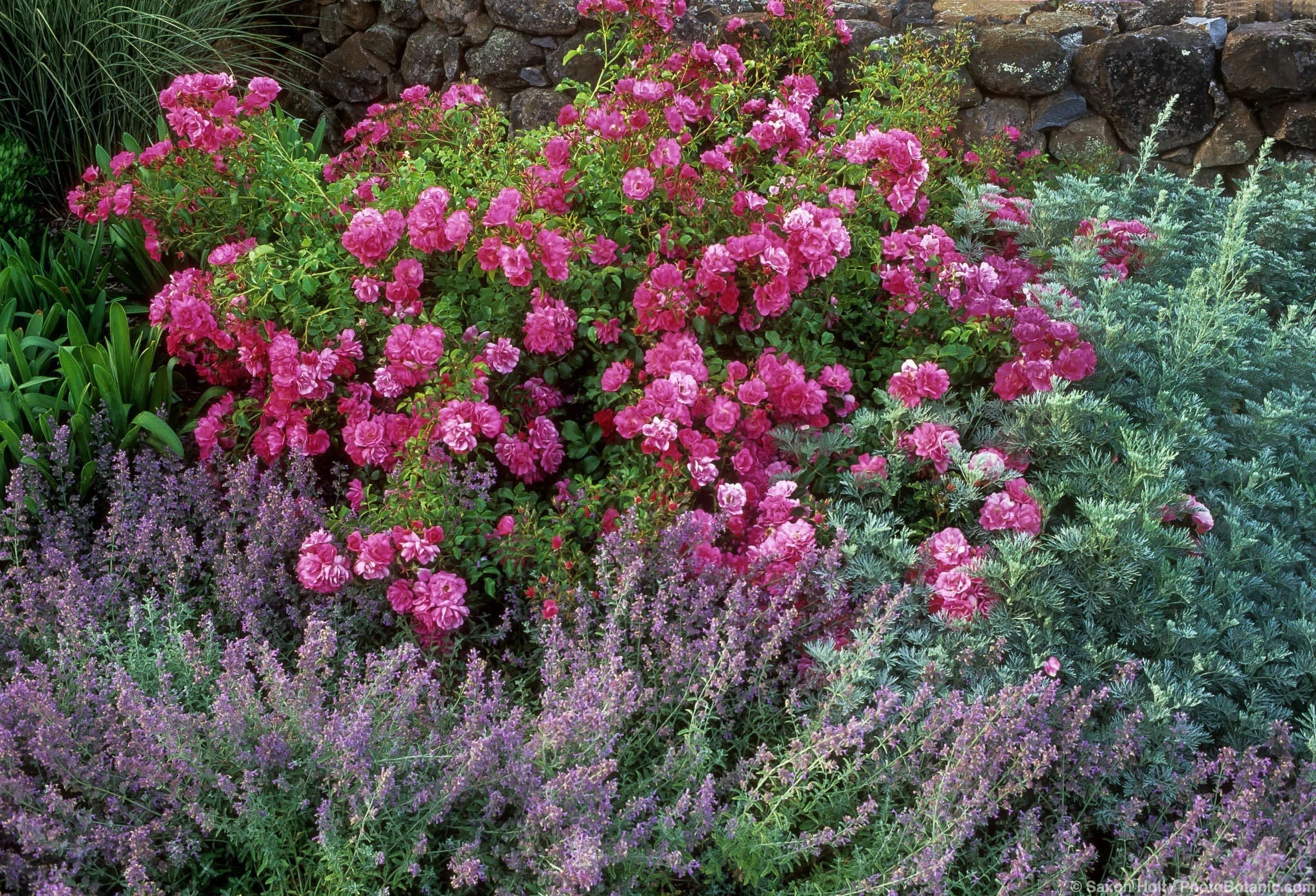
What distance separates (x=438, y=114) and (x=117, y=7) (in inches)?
95.5

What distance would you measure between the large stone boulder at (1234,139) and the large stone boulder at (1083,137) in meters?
0.36

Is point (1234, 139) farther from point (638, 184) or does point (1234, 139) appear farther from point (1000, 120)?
point (638, 184)

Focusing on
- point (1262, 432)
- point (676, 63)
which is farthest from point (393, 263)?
point (1262, 432)

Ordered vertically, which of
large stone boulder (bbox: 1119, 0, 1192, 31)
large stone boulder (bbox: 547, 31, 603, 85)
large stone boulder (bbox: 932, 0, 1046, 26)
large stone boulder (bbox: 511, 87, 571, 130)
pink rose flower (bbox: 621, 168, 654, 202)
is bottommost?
large stone boulder (bbox: 511, 87, 571, 130)

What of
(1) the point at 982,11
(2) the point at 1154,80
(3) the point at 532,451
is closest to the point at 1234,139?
(2) the point at 1154,80

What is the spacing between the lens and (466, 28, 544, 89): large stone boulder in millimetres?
4883

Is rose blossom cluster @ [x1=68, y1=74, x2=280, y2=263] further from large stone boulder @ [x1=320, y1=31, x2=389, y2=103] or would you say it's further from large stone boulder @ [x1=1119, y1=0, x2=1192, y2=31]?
large stone boulder @ [x1=1119, y1=0, x2=1192, y2=31]

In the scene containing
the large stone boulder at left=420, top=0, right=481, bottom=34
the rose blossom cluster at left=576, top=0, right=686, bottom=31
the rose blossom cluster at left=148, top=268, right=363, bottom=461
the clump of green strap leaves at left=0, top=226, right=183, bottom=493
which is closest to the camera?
the rose blossom cluster at left=148, top=268, right=363, bottom=461

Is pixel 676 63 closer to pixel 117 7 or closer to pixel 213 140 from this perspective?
pixel 213 140

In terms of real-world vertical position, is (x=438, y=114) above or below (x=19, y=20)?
above

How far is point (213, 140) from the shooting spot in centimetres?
330

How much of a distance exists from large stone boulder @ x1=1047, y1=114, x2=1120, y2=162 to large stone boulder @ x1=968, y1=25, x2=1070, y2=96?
179 mm

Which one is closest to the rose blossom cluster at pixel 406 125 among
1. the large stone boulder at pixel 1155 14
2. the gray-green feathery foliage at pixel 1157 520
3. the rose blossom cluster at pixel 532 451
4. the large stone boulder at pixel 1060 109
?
the rose blossom cluster at pixel 532 451

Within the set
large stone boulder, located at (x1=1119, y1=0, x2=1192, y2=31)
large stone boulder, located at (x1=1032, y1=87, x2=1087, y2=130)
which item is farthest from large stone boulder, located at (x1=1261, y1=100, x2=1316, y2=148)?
large stone boulder, located at (x1=1032, y1=87, x2=1087, y2=130)
